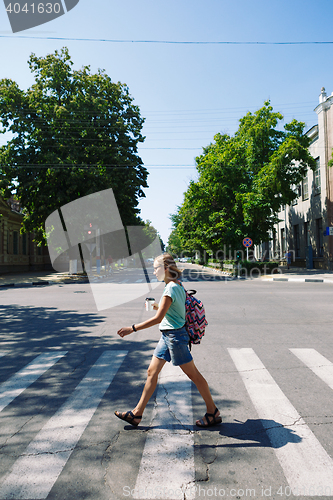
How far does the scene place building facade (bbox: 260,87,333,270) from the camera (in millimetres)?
29922

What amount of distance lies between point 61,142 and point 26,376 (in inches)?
941

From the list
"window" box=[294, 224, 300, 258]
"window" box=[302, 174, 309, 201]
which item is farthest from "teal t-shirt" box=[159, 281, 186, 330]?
"window" box=[294, 224, 300, 258]

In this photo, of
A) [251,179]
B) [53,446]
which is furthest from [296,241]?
[53,446]

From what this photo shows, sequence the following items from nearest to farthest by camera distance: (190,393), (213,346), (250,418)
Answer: (250,418)
(190,393)
(213,346)

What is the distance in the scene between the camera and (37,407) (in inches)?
164

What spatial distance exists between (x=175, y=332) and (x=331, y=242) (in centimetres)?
2852

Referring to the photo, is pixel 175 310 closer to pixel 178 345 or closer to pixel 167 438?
pixel 178 345

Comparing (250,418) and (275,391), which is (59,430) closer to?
(250,418)

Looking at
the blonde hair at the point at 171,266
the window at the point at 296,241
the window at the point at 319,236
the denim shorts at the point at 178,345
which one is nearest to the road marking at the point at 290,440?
the denim shorts at the point at 178,345

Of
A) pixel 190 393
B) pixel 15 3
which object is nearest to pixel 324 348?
pixel 190 393

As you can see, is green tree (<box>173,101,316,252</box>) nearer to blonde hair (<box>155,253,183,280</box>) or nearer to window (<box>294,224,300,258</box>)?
window (<box>294,224,300,258</box>)

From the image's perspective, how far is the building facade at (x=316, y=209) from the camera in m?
29.9

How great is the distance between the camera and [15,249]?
38.4 metres

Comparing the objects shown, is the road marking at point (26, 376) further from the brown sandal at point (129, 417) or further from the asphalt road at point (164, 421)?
the brown sandal at point (129, 417)
